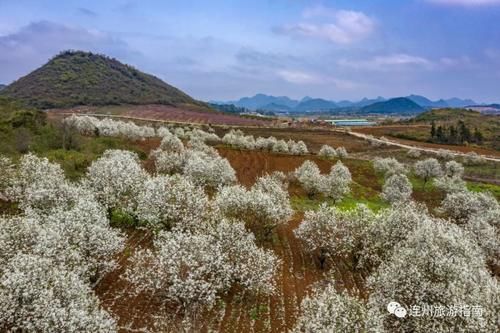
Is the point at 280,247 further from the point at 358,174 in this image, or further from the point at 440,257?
the point at 358,174

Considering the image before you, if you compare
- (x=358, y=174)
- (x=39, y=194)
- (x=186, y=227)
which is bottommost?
(x=358, y=174)

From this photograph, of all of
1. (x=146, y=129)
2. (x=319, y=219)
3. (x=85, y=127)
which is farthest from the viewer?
(x=146, y=129)

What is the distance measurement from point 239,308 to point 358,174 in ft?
283

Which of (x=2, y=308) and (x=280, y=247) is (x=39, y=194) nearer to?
(x=2, y=308)

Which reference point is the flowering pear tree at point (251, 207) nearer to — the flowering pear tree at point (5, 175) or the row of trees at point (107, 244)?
the row of trees at point (107, 244)

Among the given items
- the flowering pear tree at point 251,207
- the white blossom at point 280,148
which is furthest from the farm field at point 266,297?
the white blossom at point 280,148

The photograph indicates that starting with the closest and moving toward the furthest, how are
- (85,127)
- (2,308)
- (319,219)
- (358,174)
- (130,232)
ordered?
1. (2,308)
2. (319,219)
3. (130,232)
4. (358,174)
5. (85,127)

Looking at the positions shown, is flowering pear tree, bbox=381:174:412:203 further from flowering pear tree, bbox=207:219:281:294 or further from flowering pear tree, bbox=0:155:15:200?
flowering pear tree, bbox=0:155:15:200

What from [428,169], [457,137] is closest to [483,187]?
[428,169]

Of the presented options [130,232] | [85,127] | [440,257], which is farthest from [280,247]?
[85,127]

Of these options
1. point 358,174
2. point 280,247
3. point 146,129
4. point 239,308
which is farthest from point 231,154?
point 239,308

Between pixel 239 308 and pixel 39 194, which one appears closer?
pixel 239 308

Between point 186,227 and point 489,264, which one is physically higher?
point 186,227

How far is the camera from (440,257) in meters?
28.7
